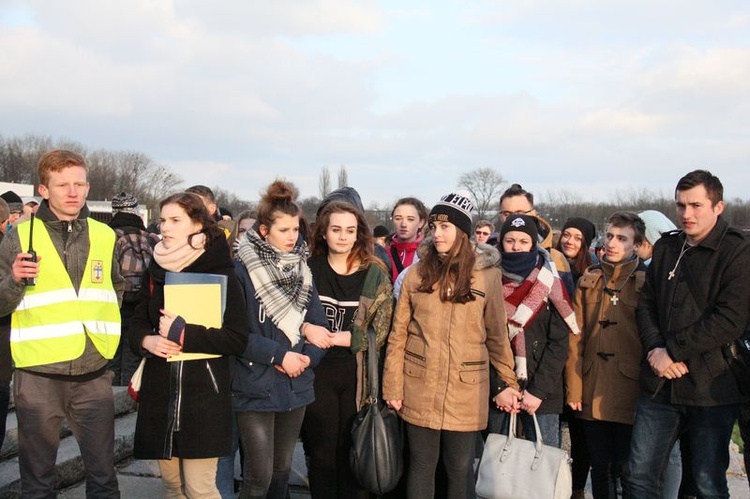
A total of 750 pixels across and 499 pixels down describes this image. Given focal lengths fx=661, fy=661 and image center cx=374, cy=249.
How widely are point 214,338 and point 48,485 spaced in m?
1.21

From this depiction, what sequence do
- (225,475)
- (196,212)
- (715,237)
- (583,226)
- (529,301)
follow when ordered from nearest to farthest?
(196,212) → (715,237) → (529,301) → (225,475) → (583,226)

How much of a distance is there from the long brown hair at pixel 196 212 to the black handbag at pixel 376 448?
1.37 metres

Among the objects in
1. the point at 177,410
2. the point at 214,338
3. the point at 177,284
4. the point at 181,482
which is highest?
the point at 177,284

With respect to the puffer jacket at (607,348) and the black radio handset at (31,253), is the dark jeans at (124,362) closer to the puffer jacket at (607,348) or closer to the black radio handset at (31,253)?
the black radio handset at (31,253)

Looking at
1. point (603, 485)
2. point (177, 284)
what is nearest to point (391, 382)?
point (177, 284)

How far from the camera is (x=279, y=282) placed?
391cm

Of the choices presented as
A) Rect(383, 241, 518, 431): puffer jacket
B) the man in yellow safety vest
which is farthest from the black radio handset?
Rect(383, 241, 518, 431): puffer jacket

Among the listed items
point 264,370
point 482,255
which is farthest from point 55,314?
point 482,255

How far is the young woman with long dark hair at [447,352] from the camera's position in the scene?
3914mm

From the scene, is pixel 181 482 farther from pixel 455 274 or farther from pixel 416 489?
pixel 455 274

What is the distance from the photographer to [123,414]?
6102 mm

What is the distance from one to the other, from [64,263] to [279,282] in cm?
118

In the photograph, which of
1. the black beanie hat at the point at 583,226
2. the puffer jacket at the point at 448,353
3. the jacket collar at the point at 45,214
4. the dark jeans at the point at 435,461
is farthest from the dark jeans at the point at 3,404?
the black beanie hat at the point at 583,226

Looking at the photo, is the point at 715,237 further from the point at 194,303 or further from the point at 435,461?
the point at 194,303
